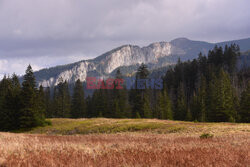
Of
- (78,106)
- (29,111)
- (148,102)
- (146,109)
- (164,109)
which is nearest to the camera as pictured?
(29,111)

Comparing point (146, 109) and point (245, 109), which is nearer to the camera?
point (245, 109)

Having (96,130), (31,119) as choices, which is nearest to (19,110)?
(31,119)

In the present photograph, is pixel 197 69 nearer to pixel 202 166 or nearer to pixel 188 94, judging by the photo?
pixel 188 94

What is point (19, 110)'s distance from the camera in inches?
1982

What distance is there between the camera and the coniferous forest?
170 feet

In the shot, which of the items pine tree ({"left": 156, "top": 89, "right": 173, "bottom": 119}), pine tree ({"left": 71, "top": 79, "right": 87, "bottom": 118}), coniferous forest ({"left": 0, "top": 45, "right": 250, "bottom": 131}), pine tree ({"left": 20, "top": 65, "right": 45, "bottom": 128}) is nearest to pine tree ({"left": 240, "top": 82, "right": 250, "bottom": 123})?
coniferous forest ({"left": 0, "top": 45, "right": 250, "bottom": 131})

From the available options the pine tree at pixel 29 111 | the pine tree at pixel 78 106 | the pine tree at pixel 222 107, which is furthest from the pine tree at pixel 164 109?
the pine tree at pixel 29 111

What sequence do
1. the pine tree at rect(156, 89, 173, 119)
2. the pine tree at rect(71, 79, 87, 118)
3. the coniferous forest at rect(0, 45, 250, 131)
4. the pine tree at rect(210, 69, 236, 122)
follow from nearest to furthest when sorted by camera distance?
the coniferous forest at rect(0, 45, 250, 131)
the pine tree at rect(210, 69, 236, 122)
the pine tree at rect(156, 89, 173, 119)
the pine tree at rect(71, 79, 87, 118)

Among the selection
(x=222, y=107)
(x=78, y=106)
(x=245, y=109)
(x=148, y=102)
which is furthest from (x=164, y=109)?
(x=78, y=106)

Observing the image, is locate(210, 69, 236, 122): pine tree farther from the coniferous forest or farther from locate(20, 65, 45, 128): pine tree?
locate(20, 65, 45, 128): pine tree

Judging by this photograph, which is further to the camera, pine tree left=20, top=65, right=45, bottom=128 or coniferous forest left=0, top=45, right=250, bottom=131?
coniferous forest left=0, top=45, right=250, bottom=131

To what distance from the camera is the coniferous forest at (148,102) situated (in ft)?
170

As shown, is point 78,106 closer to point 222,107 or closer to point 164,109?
point 164,109

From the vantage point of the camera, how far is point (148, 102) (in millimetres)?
75438
